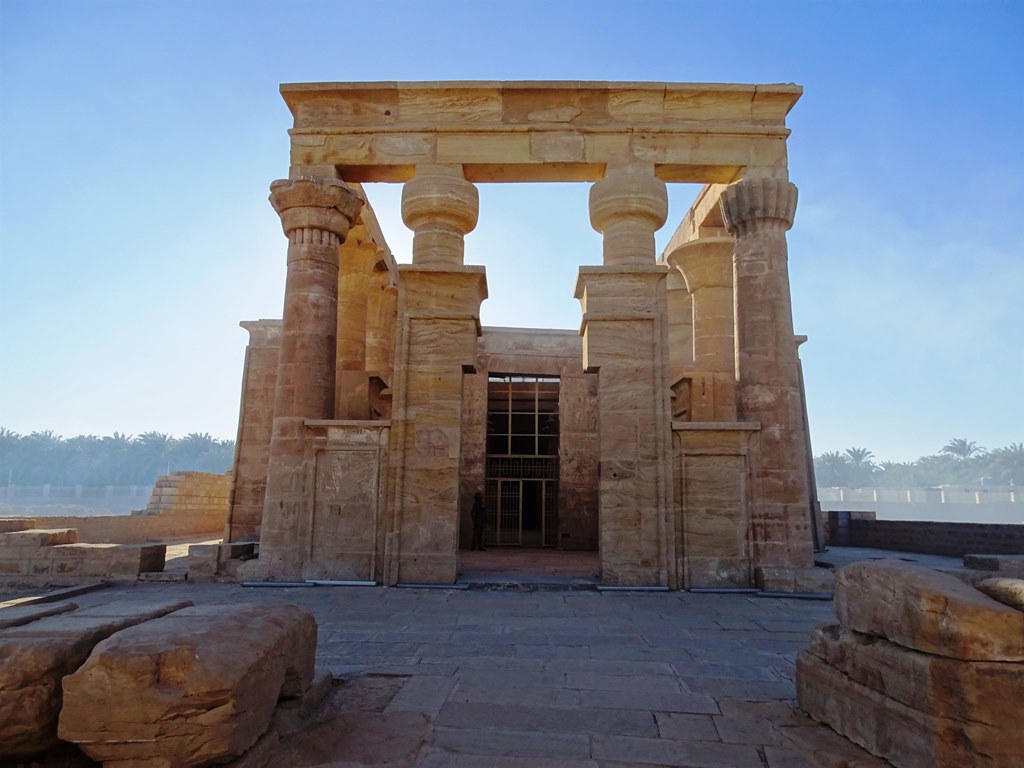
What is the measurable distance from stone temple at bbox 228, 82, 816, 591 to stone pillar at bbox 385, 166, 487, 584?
0.09ft

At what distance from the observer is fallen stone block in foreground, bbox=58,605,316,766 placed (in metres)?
2.53

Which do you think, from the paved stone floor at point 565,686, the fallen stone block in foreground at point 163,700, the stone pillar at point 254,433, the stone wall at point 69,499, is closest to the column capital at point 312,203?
the stone pillar at point 254,433

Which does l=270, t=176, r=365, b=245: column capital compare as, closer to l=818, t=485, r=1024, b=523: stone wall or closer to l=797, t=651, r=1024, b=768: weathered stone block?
l=797, t=651, r=1024, b=768: weathered stone block

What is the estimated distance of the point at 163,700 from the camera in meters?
2.54

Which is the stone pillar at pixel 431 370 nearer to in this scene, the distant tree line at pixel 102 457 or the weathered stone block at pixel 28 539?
the weathered stone block at pixel 28 539

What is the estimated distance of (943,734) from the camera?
2.73 metres

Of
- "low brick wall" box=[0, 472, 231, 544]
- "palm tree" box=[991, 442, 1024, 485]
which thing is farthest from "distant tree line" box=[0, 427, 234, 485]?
"palm tree" box=[991, 442, 1024, 485]

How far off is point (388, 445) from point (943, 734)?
7191 millimetres

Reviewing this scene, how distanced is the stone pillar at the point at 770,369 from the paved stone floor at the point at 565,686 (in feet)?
4.70

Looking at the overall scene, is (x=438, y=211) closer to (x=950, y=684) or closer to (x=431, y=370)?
(x=431, y=370)

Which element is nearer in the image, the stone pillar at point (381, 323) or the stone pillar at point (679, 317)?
the stone pillar at point (381, 323)

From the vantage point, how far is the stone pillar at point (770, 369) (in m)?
8.54

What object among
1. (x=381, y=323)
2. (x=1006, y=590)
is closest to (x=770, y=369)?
(x=1006, y=590)

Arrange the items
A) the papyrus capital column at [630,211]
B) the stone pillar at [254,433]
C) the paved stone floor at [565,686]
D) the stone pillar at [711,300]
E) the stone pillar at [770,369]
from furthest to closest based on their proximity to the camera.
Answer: the stone pillar at [711,300], the stone pillar at [254,433], the papyrus capital column at [630,211], the stone pillar at [770,369], the paved stone floor at [565,686]
